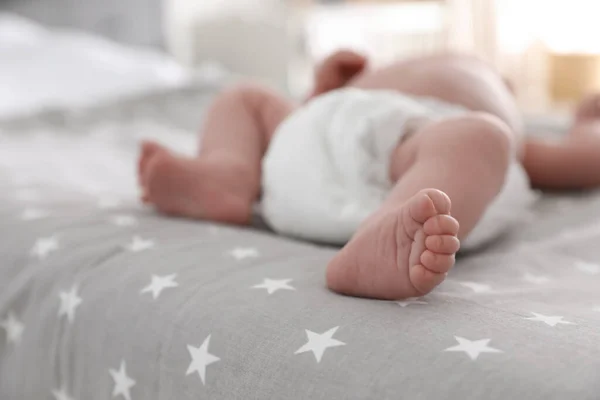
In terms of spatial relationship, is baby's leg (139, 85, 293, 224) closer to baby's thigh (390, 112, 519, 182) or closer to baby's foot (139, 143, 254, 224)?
baby's foot (139, 143, 254, 224)

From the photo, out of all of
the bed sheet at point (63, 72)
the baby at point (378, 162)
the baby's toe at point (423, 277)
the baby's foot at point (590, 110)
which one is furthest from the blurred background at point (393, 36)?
the baby's toe at point (423, 277)

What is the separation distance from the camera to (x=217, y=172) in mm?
991

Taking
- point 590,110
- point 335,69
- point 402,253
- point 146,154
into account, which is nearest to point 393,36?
point 590,110

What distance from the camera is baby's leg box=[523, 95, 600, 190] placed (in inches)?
45.8

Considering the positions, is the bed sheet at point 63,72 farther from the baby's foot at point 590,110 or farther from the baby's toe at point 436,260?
the baby's toe at point 436,260

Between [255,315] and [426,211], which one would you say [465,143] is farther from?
[255,315]

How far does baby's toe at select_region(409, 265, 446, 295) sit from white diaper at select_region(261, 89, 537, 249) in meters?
0.23

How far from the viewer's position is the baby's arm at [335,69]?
46.0 inches

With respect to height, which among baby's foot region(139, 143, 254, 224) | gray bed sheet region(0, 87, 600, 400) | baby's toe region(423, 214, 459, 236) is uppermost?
baby's toe region(423, 214, 459, 236)

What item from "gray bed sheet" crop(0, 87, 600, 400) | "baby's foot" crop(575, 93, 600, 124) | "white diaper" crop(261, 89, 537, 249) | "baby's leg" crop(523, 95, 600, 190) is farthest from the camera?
"baby's foot" crop(575, 93, 600, 124)

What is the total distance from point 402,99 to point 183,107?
1.06 m

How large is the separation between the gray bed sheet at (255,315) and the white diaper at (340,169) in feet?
0.11

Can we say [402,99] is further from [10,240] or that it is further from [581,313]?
[10,240]

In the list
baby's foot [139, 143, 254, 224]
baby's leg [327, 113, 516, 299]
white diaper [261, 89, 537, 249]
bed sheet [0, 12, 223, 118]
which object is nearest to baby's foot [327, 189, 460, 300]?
baby's leg [327, 113, 516, 299]
